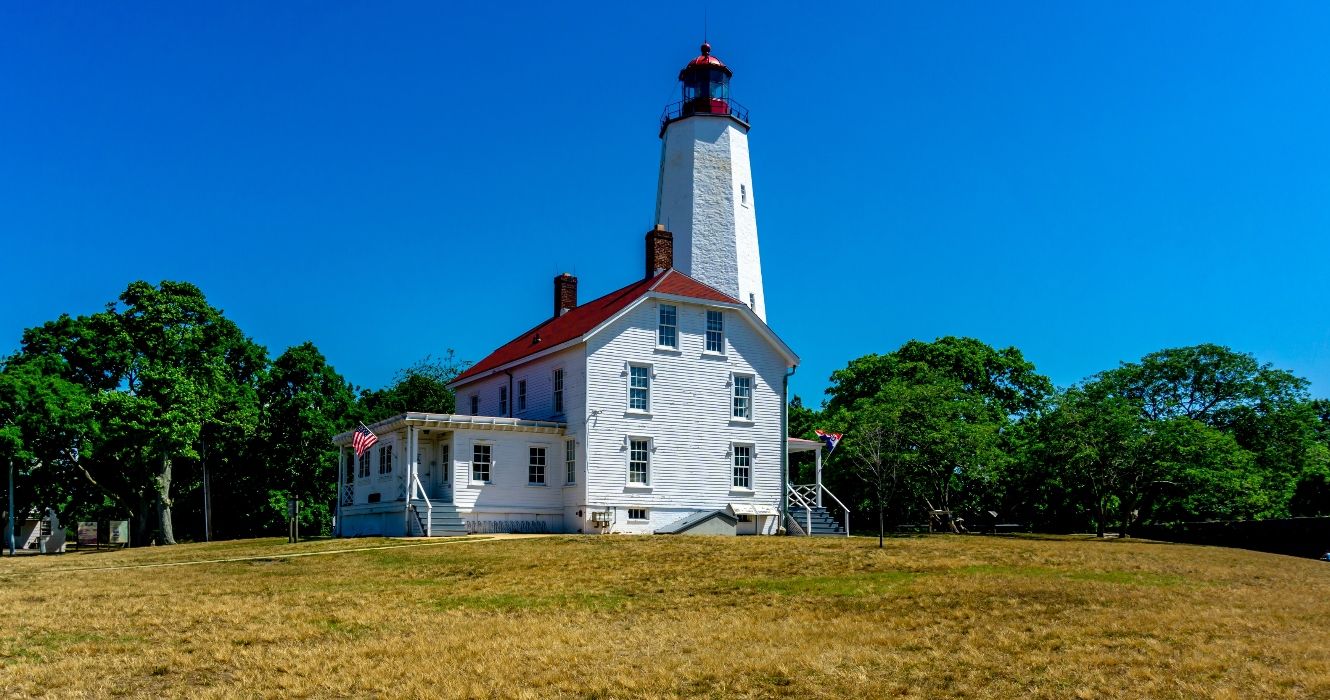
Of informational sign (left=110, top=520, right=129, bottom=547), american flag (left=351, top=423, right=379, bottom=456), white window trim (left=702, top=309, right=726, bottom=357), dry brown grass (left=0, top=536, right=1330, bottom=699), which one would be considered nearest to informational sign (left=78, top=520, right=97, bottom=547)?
informational sign (left=110, top=520, right=129, bottom=547)

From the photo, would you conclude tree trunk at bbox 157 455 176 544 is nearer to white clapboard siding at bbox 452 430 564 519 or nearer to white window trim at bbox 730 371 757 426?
white clapboard siding at bbox 452 430 564 519

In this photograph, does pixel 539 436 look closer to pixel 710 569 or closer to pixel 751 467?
pixel 751 467

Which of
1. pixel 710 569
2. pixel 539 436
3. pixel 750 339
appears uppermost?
pixel 750 339

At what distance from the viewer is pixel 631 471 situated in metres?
33.2

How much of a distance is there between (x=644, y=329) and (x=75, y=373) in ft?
75.8

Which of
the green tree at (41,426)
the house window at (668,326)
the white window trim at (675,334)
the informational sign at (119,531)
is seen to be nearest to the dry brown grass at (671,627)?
the white window trim at (675,334)

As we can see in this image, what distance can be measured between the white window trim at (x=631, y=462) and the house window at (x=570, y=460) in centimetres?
149

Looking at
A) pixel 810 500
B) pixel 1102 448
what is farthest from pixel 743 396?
pixel 1102 448

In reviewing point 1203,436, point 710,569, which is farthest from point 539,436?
point 1203,436

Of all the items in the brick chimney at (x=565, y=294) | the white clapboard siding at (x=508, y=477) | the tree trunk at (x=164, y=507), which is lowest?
the tree trunk at (x=164, y=507)

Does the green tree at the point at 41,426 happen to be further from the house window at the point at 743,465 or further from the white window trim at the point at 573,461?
the house window at the point at 743,465

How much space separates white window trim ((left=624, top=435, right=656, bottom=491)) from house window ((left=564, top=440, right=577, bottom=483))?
1.49 m

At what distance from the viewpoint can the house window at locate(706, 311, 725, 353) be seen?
3511 centimetres

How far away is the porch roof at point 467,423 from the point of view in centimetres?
3170
